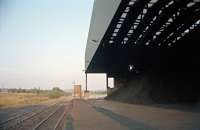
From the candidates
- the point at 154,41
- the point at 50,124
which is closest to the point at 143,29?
the point at 154,41

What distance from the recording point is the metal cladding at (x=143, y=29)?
2944 centimetres

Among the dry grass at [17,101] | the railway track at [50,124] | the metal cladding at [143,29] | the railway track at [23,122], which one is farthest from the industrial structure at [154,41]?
the dry grass at [17,101]

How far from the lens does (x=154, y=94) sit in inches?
1924

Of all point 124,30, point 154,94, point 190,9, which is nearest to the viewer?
point 190,9

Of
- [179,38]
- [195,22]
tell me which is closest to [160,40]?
[179,38]

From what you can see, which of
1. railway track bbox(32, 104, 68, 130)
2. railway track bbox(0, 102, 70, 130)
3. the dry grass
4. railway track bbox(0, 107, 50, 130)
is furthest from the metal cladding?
the dry grass

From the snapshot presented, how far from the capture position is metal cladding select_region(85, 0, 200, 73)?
96.6 feet

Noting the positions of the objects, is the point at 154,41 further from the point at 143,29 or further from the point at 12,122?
the point at 12,122

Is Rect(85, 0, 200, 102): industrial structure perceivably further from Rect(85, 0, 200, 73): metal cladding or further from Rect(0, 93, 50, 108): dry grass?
Rect(0, 93, 50, 108): dry grass

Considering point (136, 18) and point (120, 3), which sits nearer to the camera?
point (120, 3)

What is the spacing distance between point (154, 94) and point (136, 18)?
19.3m

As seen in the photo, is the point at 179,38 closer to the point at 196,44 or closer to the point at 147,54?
the point at 196,44

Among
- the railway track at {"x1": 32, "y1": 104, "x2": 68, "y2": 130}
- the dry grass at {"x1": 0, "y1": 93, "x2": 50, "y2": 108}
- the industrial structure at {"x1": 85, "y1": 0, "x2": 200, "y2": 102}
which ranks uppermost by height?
the industrial structure at {"x1": 85, "y1": 0, "x2": 200, "y2": 102}

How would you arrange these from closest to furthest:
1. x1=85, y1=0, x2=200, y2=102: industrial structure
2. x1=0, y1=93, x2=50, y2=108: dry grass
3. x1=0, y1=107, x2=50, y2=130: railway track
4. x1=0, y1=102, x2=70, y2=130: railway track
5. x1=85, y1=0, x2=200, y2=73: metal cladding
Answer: x1=0, y1=102, x2=70, y2=130: railway track → x1=0, y1=107, x2=50, y2=130: railway track → x1=85, y1=0, x2=200, y2=73: metal cladding → x1=85, y1=0, x2=200, y2=102: industrial structure → x1=0, y1=93, x2=50, y2=108: dry grass
